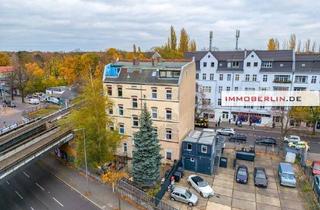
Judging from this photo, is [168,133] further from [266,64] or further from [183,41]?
[183,41]

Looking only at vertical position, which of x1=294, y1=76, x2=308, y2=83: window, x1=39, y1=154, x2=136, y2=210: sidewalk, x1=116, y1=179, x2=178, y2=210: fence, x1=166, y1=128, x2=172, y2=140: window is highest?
x1=294, y1=76, x2=308, y2=83: window

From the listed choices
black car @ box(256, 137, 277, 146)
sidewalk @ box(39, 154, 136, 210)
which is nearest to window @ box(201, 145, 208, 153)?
sidewalk @ box(39, 154, 136, 210)

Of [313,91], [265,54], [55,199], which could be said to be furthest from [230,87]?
[55,199]

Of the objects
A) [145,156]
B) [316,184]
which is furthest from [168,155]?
[316,184]

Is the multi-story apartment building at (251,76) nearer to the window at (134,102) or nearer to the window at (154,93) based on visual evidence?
the window at (154,93)

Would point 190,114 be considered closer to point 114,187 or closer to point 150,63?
point 150,63

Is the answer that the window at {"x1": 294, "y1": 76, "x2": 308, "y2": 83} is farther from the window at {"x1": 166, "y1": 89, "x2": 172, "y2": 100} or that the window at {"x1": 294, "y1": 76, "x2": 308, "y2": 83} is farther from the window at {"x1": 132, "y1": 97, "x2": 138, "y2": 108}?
the window at {"x1": 132, "y1": 97, "x2": 138, "y2": 108}

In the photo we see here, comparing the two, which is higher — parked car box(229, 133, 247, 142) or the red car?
parked car box(229, 133, 247, 142)

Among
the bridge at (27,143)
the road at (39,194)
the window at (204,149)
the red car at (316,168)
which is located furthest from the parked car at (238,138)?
the bridge at (27,143)
